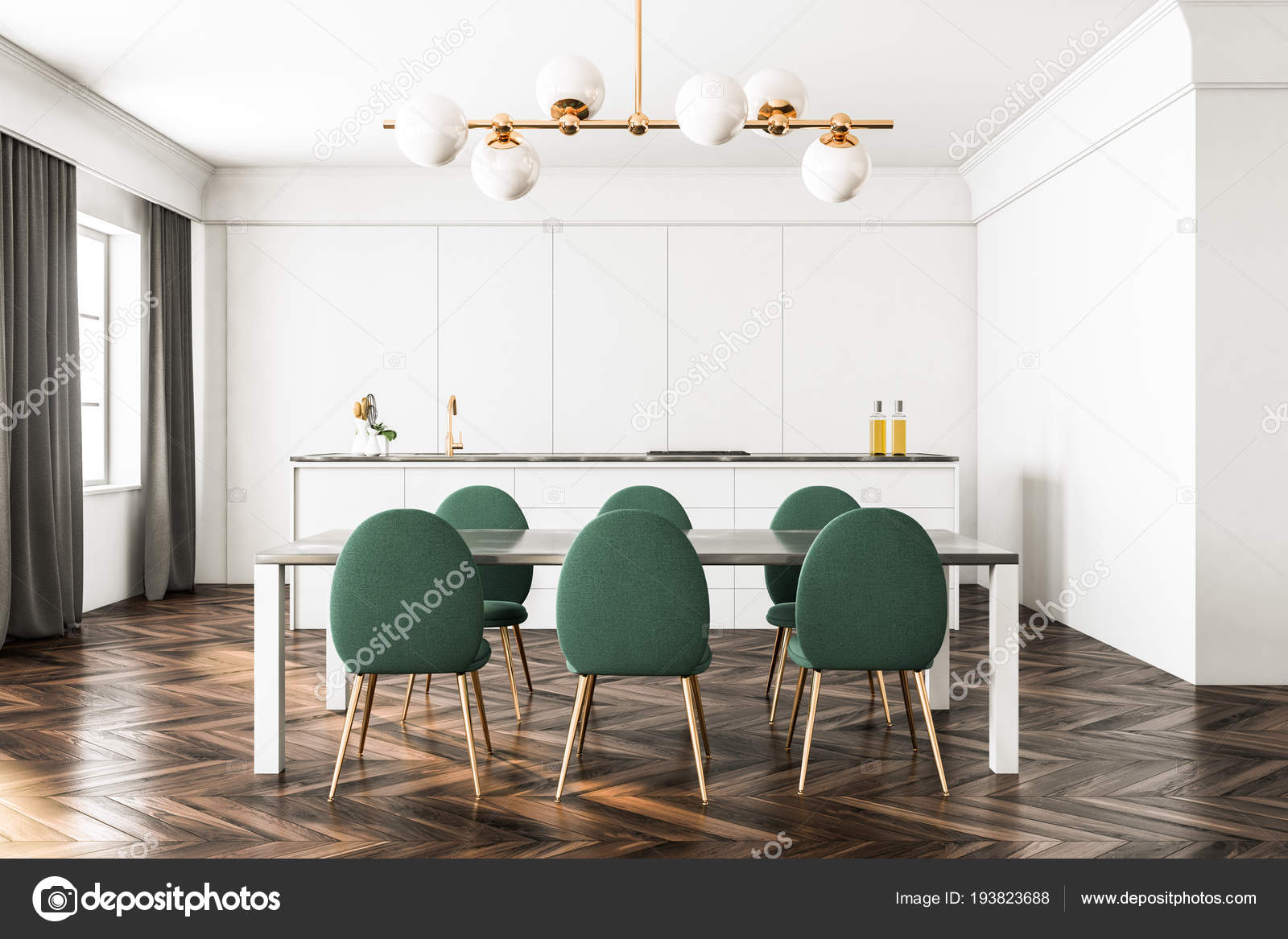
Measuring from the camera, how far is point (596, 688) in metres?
4.12

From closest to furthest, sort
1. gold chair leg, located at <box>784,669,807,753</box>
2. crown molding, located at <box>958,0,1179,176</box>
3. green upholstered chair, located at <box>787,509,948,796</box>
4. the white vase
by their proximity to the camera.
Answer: green upholstered chair, located at <box>787,509,948,796</box> → gold chair leg, located at <box>784,669,807,753</box> → crown molding, located at <box>958,0,1179,176</box> → the white vase

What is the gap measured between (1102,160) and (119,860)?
5.13 metres

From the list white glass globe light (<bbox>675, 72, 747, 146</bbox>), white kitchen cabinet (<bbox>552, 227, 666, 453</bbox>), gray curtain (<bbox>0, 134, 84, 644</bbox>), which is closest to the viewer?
white glass globe light (<bbox>675, 72, 747, 146</bbox>)

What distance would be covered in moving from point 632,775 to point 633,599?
645mm

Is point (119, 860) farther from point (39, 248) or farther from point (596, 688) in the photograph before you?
point (39, 248)

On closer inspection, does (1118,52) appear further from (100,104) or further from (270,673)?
(100,104)

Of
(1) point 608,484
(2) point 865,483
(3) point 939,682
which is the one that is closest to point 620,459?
(1) point 608,484

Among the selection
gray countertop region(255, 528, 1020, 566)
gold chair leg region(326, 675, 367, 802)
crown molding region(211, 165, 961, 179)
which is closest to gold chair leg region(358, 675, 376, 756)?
gold chair leg region(326, 675, 367, 802)

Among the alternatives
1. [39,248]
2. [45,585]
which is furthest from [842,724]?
[39,248]

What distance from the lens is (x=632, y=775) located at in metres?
3.01

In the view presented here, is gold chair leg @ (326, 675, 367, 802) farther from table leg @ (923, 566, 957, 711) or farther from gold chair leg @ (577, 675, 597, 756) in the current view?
table leg @ (923, 566, 957, 711)

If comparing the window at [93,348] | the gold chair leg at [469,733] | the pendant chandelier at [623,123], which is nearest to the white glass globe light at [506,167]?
the pendant chandelier at [623,123]

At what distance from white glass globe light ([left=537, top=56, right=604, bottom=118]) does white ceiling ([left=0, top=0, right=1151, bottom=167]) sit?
1685 millimetres

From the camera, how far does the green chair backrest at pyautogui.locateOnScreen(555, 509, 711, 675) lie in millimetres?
2713
